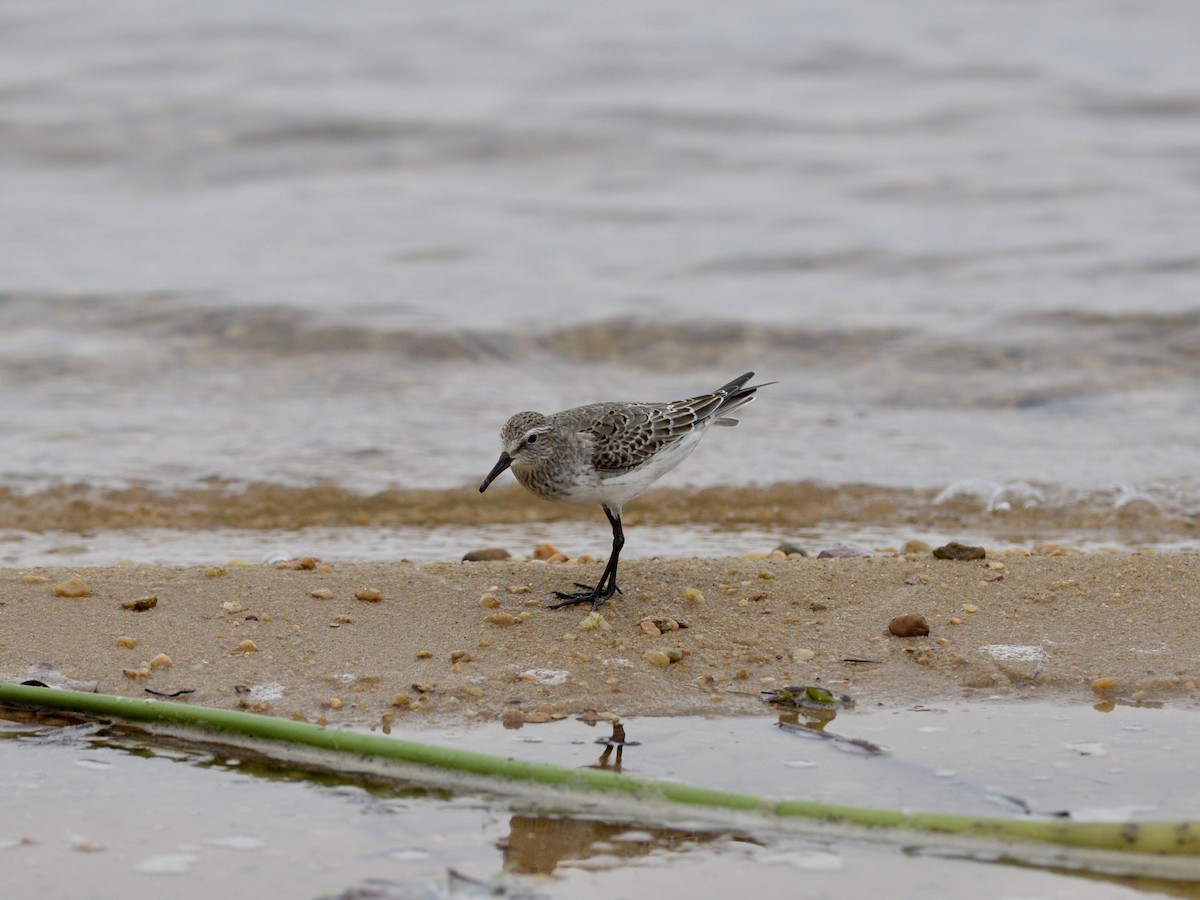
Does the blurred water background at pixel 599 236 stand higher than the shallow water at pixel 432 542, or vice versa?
the blurred water background at pixel 599 236

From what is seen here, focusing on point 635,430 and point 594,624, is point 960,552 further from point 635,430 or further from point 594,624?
point 594,624

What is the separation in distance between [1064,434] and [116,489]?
6.20 m

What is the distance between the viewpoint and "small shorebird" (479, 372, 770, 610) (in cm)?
616

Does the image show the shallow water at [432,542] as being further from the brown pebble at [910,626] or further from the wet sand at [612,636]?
the brown pebble at [910,626]

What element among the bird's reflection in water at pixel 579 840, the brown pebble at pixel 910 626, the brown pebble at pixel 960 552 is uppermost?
the brown pebble at pixel 960 552

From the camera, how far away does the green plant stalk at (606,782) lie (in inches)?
141

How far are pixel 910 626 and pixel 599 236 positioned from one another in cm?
945

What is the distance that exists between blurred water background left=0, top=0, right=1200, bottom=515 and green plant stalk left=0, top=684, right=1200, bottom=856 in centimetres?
483

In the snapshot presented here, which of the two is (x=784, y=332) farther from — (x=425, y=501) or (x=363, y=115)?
(x=363, y=115)

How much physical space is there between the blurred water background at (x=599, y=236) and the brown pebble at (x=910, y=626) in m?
3.67

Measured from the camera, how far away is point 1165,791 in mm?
4199

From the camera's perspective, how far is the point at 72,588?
5.78 meters

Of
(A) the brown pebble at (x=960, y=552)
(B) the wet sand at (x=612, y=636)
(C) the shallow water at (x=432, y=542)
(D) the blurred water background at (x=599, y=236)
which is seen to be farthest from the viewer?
(D) the blurred water background at (x=599, y=236)

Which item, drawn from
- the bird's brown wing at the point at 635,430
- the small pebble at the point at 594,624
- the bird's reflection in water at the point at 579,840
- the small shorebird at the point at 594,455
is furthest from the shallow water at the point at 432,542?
the bird's reflection in water at the point at 579,840
